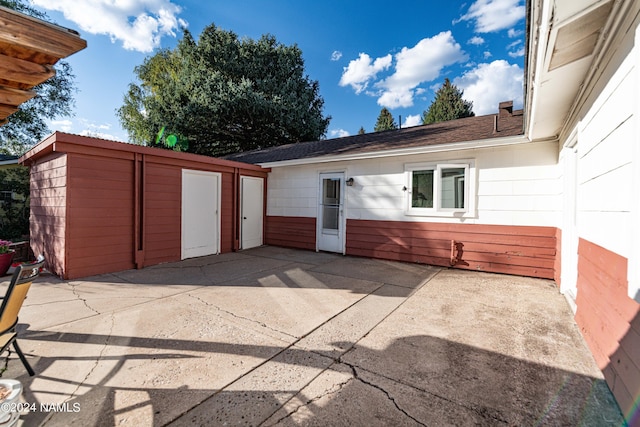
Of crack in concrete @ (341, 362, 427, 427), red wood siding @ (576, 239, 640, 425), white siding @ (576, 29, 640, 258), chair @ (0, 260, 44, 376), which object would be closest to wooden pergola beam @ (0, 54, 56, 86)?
chair @ (0, 260, 44, 376)

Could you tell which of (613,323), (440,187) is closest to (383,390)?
(613,323)

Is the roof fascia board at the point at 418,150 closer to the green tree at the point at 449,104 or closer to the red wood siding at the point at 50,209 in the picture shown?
the red wood siding at the point at 50,209

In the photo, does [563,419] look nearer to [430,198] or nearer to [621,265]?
[621,265]

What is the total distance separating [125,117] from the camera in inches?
787

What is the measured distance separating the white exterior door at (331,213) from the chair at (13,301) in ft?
18.0

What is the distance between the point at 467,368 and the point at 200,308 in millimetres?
2820

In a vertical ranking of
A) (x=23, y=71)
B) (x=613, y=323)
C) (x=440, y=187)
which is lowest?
(x=613, y=323)

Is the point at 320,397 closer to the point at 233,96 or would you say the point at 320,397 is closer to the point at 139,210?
the point at 139,210

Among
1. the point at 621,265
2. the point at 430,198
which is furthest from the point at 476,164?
the point at 621,265

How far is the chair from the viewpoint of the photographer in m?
1.76

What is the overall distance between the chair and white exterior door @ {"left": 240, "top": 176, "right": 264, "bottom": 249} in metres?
5.39

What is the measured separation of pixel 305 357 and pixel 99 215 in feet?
15.2

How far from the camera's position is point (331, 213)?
699 cm

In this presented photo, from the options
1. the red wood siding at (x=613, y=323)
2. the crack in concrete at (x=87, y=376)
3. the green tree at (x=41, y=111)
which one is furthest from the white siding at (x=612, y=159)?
the green tree at (x=41, y=111)
